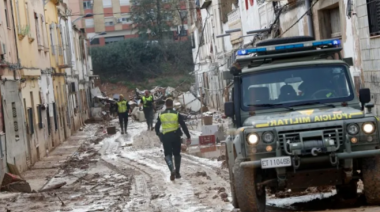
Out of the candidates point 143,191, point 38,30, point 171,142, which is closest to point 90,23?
point 38,30

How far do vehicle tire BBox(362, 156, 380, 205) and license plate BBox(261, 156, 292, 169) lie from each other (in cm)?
101

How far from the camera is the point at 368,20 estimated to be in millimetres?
15312

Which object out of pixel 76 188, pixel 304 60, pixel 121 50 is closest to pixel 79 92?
pixel 121 50

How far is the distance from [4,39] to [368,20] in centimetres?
984

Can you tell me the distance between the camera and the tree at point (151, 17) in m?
75.1

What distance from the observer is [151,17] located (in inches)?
2980

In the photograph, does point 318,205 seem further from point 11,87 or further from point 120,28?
point 120,28

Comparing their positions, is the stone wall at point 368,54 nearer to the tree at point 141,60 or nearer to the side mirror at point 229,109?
the side mirror at point 229,109

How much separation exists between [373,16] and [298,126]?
273 inches

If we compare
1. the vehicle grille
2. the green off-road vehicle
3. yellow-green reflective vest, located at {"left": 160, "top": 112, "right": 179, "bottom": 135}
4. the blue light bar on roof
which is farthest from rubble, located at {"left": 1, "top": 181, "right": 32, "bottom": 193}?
the vehicle grille

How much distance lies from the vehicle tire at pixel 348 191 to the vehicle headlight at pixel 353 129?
1223 millimetres

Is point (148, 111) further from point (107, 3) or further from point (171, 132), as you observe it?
point (107, 3)

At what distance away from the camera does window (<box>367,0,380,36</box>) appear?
15.0 m

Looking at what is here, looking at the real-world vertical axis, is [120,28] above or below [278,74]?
above
